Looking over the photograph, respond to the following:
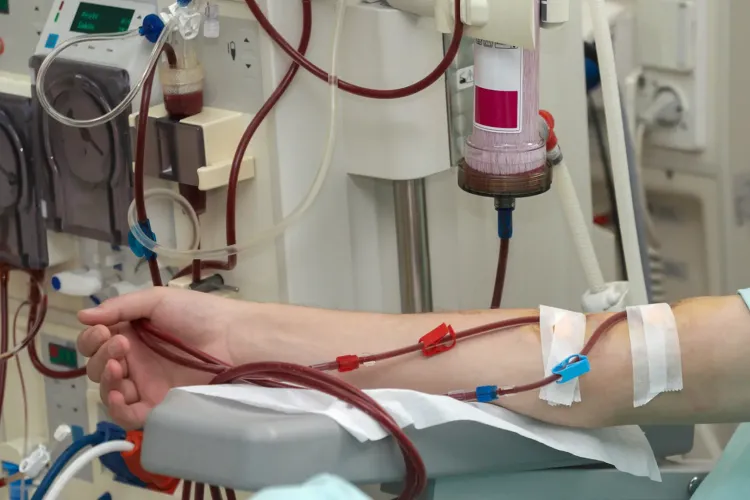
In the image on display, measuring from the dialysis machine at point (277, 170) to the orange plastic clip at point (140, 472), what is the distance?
132 millimetres

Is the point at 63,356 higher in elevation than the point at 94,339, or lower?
lower

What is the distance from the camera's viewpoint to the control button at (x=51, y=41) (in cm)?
160

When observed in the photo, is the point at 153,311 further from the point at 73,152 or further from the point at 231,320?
the point at 73,152

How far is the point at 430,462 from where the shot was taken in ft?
3.74

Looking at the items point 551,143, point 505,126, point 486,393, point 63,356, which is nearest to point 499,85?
point 505,126

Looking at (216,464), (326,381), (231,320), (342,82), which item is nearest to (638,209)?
(342,82)

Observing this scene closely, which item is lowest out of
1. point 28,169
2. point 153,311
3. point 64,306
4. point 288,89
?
point 64,306

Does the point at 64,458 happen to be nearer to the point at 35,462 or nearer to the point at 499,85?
the point at 35,462

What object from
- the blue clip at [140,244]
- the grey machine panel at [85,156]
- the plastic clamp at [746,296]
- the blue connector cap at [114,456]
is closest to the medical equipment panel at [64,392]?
the blue connector cap at [114,456]

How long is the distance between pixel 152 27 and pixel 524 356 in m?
0.66

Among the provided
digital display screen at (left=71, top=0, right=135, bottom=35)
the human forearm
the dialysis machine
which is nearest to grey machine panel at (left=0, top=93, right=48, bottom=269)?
the dialysis machine

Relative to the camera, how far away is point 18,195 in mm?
1681

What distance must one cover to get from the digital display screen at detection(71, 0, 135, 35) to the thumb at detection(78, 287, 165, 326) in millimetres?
409

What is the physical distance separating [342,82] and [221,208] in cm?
27
